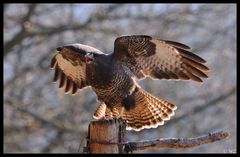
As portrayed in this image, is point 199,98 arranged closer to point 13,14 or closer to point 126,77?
point 13,14

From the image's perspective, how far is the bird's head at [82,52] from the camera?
6.93 meters

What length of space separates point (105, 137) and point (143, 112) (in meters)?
1.76

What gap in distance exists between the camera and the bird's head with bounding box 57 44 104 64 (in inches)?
273

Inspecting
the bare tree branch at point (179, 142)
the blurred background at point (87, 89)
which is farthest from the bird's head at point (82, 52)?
the blurred background at point (87, 89)

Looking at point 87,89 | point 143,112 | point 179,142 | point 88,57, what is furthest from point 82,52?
point 87,89

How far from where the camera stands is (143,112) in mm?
7281

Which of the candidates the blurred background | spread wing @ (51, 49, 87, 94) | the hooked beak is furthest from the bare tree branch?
the blurred background

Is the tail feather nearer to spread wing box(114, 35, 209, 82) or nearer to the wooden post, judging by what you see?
spread wing box(114, 35, 209, 82)

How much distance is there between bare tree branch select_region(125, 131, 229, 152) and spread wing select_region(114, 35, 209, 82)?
1.51 metres

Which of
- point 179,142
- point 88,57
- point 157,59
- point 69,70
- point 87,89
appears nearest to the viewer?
point 179,142

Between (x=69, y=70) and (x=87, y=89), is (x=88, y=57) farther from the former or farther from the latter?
(x=87, y=89)

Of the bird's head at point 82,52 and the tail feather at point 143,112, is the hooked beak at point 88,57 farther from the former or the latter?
the tail feather at point 143,112

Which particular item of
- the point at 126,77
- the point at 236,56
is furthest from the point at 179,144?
the point at 236,56

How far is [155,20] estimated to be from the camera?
55.7 feet
